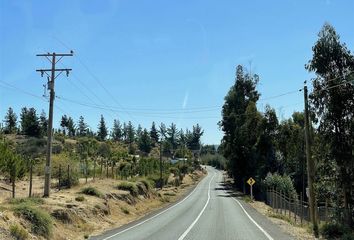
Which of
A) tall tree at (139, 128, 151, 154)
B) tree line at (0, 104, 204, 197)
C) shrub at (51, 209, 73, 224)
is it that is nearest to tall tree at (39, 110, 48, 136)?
tree line at (0, 104, 204, 197)

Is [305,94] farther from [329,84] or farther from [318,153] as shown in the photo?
[318,153]

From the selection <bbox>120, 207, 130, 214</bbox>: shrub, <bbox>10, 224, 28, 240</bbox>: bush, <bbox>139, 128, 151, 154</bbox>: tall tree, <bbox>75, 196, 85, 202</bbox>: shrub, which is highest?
<bbox>139, 128, 151, 154</bbox>: tall tree

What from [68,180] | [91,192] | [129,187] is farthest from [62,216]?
[129,187]

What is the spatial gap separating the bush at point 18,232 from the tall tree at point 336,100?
682 inches

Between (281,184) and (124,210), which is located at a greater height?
(281,184)

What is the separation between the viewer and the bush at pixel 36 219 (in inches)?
801

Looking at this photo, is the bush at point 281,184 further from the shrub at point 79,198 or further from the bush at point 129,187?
the shrub at point 79,198

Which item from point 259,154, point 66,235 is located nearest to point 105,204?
point 66,235

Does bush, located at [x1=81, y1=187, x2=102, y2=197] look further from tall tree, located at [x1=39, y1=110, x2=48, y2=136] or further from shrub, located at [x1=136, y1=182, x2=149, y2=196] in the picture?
tall tree, located at [x1=39, y1=110, x2=48, y2=136]

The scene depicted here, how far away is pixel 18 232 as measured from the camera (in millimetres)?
18156

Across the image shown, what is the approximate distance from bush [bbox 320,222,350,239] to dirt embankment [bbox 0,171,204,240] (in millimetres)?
11437

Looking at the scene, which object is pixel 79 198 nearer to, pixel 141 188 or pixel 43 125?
pixel 141 188

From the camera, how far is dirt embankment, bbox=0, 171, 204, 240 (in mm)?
19766

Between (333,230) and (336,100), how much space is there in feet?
25.1
